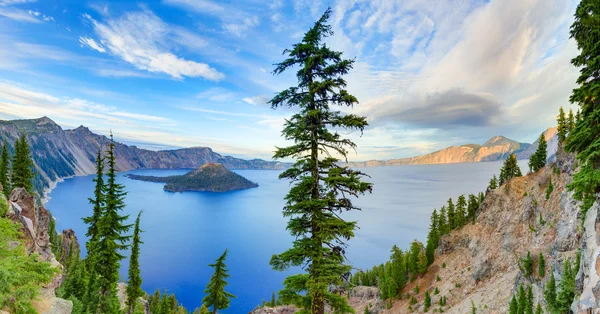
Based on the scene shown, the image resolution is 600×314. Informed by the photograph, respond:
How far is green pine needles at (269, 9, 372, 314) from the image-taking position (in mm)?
8969

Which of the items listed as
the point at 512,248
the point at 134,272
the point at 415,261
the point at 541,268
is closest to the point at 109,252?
the point at 134,272

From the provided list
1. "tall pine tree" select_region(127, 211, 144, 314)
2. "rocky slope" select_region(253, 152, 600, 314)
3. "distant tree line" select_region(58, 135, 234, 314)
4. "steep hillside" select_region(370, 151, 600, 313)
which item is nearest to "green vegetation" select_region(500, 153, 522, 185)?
"rocky slope" select_region(253, 152, 600, 314)

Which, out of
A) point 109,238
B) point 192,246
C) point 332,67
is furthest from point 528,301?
point 192,246

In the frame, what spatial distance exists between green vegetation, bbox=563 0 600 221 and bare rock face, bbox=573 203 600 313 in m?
0.90

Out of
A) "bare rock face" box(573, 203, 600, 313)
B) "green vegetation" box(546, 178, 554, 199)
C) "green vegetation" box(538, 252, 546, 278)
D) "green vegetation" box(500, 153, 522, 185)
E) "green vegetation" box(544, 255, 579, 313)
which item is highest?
"green vegetation" box(500, 153, 522, 185)

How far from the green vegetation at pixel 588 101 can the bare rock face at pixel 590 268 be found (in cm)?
90

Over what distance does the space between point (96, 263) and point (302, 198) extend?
24458mm

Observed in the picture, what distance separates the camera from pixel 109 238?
24.0 meters

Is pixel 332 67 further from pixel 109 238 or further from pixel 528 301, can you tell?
pixel 109 238

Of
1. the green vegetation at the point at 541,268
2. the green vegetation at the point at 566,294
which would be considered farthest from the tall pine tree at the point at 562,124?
the green vegetation at the point at 566,294

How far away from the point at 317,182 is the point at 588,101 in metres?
13.0

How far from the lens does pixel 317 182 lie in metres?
9.39

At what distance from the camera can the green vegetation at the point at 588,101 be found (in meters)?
10.8

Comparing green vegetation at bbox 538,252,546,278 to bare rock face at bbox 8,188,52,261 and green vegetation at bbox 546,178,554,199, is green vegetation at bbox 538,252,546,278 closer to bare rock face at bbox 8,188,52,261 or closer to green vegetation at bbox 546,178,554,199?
green vegetation at bbox 546,178,554,199
